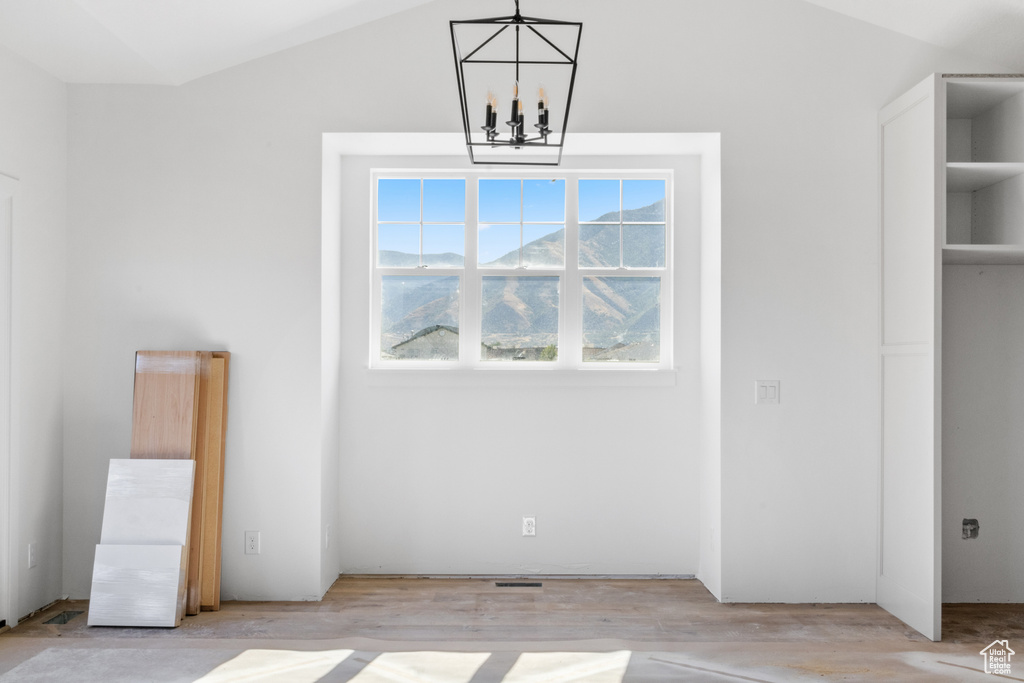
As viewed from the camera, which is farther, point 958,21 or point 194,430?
point 194,430

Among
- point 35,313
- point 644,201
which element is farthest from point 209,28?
point 644,201

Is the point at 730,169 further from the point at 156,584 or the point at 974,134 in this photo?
the point at 156,584

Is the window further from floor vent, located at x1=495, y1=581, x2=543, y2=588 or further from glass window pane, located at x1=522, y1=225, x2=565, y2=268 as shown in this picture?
floor vent, located at x1=495, y1=581, x2=543, y2=588

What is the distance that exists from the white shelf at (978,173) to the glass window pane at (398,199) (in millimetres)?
2803

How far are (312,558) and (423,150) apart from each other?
2353mm

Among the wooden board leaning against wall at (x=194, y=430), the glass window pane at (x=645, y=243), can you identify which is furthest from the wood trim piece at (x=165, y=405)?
the glass window pane at (x=645, y=243)

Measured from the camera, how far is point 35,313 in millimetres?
3471

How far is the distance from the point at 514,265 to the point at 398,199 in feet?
2.66

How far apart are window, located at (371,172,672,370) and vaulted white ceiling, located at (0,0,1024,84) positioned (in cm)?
101

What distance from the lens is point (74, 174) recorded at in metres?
3.70

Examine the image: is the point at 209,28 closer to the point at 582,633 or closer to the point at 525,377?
the point at 525,377

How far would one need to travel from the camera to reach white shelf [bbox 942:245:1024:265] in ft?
10.6

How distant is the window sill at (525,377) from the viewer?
13.5ft

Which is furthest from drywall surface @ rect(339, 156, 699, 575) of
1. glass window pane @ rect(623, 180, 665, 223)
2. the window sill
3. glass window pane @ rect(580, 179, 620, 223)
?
glass window pane @ rect(580, 179, 620, 223)
